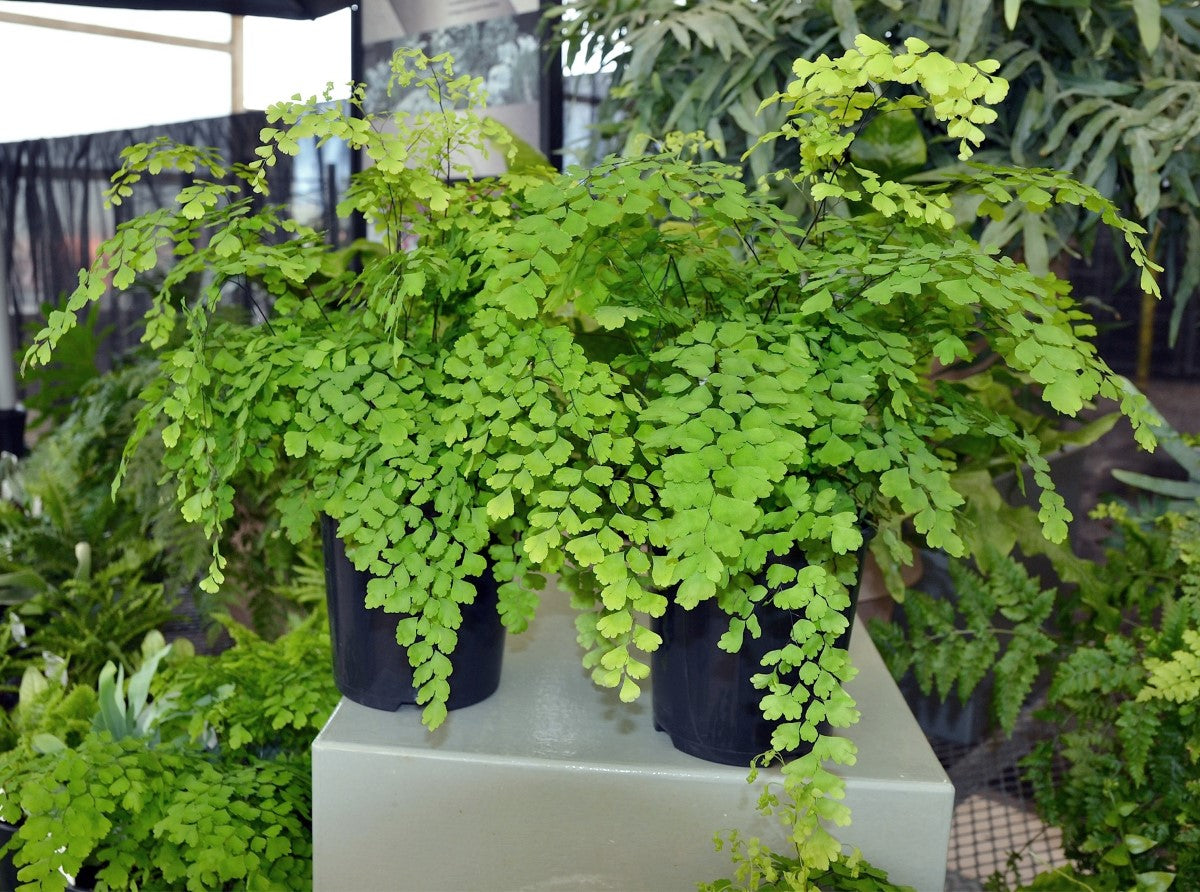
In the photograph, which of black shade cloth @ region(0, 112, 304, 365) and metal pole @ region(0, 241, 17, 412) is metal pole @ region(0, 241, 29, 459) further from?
black shade cloth @ region(0, 112, 304, 365)

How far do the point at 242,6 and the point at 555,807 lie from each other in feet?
8.79

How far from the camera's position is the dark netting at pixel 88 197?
2.83 metres

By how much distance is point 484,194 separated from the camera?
3.61ft

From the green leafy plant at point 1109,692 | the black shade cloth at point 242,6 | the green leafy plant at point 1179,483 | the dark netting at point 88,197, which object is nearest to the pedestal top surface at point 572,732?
the green leafy plant at point 1109,692

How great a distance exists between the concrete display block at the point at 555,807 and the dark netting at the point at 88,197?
2100 mm

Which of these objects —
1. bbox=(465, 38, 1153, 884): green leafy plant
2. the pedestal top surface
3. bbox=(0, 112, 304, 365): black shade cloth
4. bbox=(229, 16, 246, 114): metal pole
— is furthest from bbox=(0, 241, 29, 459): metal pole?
bbox=(465, 38, 1153, 884): green leafy plant

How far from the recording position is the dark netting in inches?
111

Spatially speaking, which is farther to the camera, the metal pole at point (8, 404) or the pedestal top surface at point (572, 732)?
the metal pole at point (8, 404)

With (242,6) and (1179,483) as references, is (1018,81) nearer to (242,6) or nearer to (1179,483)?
(1179,483)

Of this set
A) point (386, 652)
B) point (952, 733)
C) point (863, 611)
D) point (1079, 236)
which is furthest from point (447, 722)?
point (1079, 236)

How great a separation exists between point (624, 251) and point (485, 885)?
635 mm

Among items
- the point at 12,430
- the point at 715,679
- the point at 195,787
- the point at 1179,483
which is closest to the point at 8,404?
the point at 12,430

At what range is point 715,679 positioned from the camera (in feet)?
3.11

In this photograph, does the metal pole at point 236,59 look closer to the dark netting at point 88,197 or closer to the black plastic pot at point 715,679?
the dark netting at point 88,197
